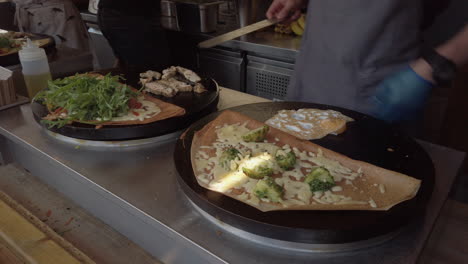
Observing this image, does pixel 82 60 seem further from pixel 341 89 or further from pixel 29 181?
pixel 341 89

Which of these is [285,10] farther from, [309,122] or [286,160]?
[286,160]

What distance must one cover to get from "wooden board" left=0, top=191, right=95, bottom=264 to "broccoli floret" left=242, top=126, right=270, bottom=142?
653mm

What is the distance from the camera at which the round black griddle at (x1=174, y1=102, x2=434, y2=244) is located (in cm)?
95

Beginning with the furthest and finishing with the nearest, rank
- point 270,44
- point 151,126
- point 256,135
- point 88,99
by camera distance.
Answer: point 270,44
point 88,99
point 151,126
point 256,135

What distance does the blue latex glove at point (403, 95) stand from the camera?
156 centimetres

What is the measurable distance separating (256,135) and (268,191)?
14.0 inches

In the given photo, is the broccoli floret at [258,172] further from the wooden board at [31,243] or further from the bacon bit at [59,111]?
the bacon bit at [59,111]

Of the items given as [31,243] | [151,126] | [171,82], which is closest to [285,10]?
[171,82]

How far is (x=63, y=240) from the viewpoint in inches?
49.1

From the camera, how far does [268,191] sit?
106 centimetres

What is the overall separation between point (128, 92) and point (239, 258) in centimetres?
100

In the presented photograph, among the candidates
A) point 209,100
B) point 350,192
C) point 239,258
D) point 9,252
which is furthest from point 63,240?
point 350,192

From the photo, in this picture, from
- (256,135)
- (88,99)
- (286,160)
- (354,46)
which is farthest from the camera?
(354,46)

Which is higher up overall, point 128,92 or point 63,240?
point 128,92
